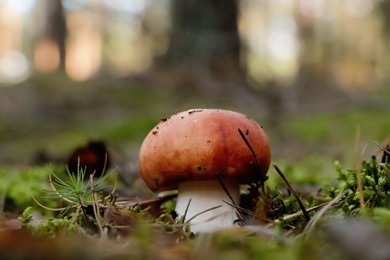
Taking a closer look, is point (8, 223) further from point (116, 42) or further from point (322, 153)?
point (116, 42)

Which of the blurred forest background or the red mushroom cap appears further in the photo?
the blurred forest background

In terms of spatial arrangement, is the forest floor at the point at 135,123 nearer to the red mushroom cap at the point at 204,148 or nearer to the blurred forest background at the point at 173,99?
the blurred forest background at the point at 173,99

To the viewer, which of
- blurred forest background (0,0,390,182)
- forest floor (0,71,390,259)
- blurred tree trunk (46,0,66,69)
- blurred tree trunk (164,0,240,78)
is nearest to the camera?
forest floor (0,71,390,259)

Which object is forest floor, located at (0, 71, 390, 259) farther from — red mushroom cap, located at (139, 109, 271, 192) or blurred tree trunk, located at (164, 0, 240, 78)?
red mushroom cap, located at (139, 109, 271, 192)

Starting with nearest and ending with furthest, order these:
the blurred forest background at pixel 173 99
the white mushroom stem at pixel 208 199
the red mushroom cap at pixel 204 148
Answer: the red mushroom cap at pixel 204 148
the white mushroom stem at pixel 208 199
the blurred forest background at pixel 173 99

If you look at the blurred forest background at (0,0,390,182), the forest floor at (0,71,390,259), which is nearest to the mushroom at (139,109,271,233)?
the forest floor at (0,71,390,259)

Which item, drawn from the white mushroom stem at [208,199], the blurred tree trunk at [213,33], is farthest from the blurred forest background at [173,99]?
the white mushroom stem at [208,199]

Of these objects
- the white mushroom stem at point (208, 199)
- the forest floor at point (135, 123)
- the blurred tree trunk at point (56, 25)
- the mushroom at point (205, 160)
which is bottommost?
the forest floor at point (135, 123)

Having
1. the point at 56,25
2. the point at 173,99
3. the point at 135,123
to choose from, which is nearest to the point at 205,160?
the point at 135,123

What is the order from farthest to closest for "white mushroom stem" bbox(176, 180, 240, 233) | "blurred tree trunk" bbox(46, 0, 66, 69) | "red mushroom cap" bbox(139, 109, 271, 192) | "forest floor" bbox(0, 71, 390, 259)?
"blurred tree trunk" bbox(46, 0, 66, 69) < "forest floor" bbox(0, 71, 390, 259) < "white mushroom stem" bbox(176, 180, 240, 233) < "red mushroom cap" bbox(139, 109, 271, 192)
